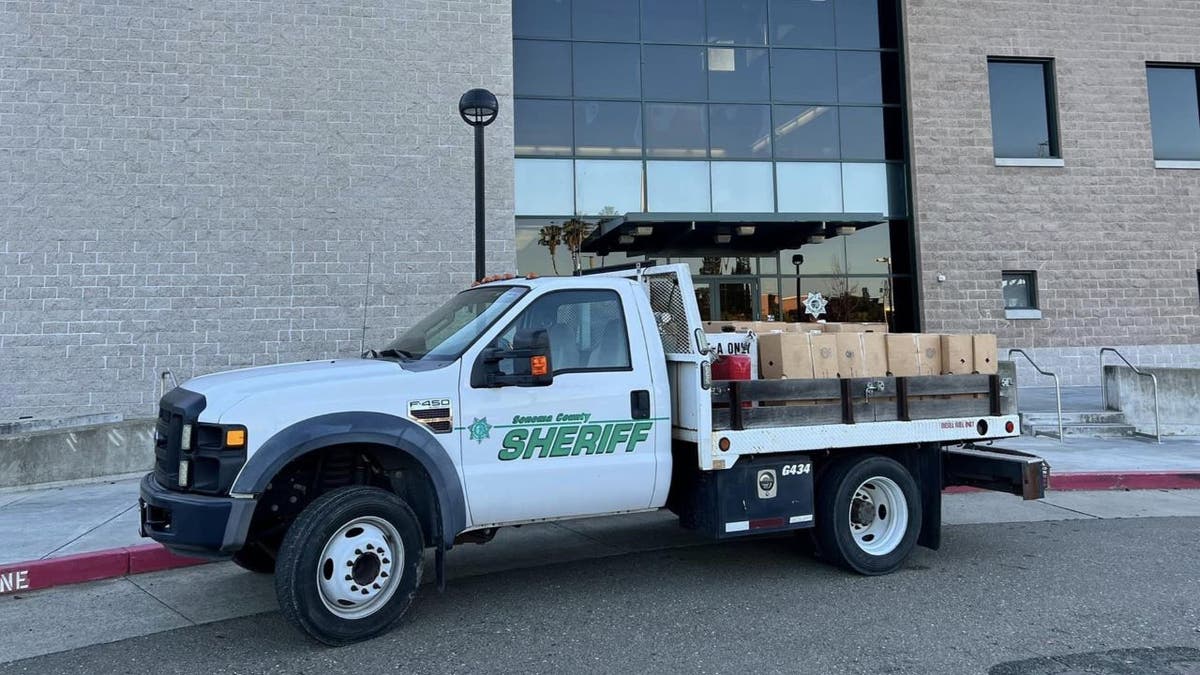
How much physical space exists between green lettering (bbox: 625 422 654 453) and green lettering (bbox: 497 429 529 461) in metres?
0.73

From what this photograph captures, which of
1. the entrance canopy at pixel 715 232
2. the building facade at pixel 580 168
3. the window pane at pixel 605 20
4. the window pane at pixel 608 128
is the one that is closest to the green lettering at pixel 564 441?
the building facade at pixel 580 168

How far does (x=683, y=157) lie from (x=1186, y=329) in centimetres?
1208

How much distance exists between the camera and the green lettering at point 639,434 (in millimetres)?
5191

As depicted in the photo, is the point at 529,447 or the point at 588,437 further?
the point at 588,437

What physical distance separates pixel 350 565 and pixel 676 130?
1349cm

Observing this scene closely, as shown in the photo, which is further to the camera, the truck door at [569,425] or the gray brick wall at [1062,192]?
the gray brick wall at [1062,192]

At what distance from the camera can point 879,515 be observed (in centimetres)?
604

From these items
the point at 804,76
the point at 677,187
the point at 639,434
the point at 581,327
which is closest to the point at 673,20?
the point at 804,76

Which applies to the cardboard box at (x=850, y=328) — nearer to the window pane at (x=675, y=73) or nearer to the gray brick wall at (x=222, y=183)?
the gray brick wall at (x=222, y=183)

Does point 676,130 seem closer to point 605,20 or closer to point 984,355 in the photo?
point 605,20

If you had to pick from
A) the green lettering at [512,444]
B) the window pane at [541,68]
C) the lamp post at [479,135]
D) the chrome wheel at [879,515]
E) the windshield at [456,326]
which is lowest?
the chrome wheel at [879,515]

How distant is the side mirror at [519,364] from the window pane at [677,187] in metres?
11.7

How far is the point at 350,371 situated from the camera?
15.5 ft

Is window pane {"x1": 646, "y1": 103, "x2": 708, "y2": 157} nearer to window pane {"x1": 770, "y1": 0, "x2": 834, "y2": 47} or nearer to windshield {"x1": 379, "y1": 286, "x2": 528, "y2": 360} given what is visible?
window pane {"x1": 770, "y1": 0, "x2": 834, "y2": 47}
